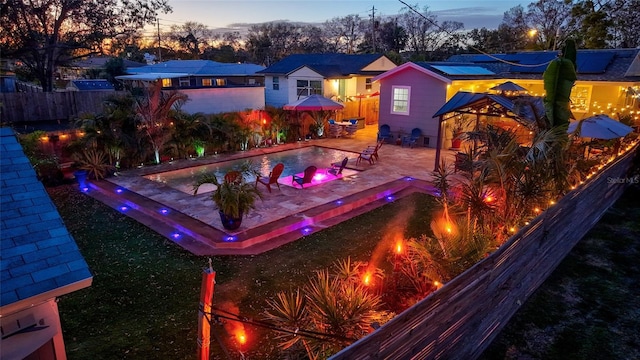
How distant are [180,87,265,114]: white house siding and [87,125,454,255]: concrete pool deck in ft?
16.6

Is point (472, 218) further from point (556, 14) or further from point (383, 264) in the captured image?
point (556, 14)

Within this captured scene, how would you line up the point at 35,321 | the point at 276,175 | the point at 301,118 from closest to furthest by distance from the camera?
the point at 35,321 → the point at 276,175 → the point at 301,118

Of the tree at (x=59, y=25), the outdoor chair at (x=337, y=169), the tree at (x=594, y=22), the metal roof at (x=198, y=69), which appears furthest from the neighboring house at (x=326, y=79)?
the tree at (x=594, y=22)

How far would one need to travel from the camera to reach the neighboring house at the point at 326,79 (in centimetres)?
2614

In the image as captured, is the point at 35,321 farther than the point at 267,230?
No

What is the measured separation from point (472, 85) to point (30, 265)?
71.4 ft

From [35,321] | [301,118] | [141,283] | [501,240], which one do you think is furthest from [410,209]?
[301,118]

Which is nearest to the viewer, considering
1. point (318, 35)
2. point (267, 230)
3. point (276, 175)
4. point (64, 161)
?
point (267, 230)

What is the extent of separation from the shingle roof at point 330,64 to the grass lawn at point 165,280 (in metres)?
17.4

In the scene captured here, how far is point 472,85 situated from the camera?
69.7 feet

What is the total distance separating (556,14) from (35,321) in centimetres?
6027

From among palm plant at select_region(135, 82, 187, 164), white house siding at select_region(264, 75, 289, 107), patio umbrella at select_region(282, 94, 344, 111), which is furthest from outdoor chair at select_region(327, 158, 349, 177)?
white house siding at select_region(264, 75, 289, 107)

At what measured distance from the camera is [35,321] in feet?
11.7

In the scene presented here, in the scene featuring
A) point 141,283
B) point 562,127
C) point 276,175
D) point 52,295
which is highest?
point 562,127
